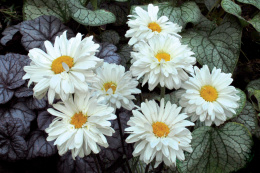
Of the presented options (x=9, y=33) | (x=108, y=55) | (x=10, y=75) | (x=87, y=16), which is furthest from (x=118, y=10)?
(x=10, y=75)

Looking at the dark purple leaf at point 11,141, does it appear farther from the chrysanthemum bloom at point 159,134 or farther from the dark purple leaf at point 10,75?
the chrysanthemum bloom at point 159,134

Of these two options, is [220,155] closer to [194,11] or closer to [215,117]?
[215,117]

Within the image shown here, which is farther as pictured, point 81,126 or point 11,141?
point 11,141

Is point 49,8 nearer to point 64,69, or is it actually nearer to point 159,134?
point 64,69

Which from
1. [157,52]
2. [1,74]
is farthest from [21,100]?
[157,52]

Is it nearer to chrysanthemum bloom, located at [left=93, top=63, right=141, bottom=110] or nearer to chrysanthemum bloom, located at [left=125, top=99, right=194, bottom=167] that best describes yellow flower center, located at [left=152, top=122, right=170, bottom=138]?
chrysanthemum bloom, located at [left=125, top=99, right=194, bottom=167]

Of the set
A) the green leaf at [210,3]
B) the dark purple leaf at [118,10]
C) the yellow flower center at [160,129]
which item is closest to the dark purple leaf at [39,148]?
the yellow flower center at [160,129]
